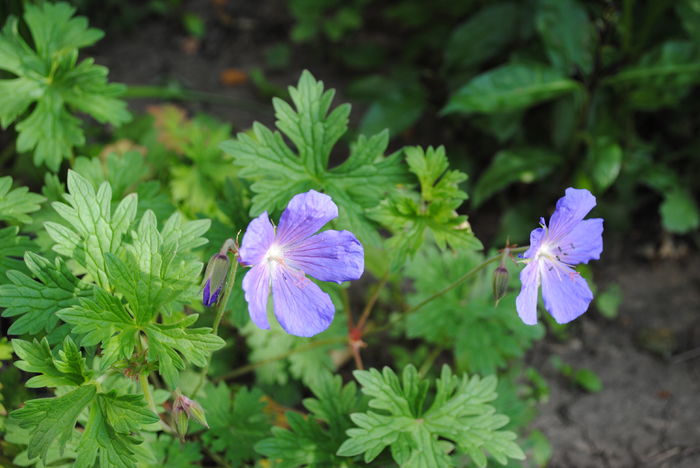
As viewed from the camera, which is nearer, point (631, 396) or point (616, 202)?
point (631, 396)

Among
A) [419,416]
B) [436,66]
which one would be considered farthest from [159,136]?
[419,416]

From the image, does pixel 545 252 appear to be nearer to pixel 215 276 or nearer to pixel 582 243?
pixel 582 243

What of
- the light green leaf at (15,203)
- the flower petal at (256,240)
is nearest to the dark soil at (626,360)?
the flower petal at (256,240)

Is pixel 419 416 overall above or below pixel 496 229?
below

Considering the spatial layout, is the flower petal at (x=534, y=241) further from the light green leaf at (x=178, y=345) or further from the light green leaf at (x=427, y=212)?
the light green leaf at (x=178, y=345)

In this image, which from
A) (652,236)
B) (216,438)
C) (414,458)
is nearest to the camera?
(414,458)

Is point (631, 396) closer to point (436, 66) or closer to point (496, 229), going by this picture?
point (496, 229)

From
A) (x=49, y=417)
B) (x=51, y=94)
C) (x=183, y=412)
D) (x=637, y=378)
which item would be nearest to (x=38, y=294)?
(x=49, y=417)
